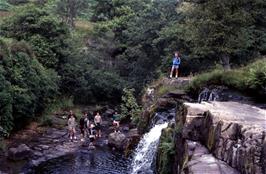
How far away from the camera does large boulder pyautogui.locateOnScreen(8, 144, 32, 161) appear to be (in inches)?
949

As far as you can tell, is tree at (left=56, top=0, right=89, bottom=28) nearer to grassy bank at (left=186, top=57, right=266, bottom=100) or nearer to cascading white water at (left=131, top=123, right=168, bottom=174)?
grassy bank at (left=186, top=57, right=266, bottom=100)

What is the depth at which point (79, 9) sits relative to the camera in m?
51.1

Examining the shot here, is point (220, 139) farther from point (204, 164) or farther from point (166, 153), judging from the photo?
point (166, 153)

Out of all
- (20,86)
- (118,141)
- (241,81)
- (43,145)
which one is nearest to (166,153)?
(241,81)

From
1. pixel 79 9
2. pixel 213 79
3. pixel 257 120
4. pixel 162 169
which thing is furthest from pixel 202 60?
pixel 79 9

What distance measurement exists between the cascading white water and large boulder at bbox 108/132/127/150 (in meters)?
3.86

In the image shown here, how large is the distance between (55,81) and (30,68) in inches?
166

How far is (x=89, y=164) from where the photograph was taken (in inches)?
937

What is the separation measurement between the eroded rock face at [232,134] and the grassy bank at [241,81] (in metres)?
3.59

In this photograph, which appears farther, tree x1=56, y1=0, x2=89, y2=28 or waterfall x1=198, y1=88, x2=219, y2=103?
tree x1=56, y1=0, x2=89, y2=28

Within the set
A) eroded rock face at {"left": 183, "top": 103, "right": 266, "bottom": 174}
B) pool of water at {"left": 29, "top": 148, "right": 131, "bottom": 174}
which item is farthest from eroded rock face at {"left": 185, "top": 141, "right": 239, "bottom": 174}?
pool of water at {"left": 29, "top": 148, "right": 131, "bottom": 174}

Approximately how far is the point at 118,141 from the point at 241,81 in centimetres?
953

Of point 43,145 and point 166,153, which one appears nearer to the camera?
point 166,153

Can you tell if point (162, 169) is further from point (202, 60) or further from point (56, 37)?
point (56, 37)
